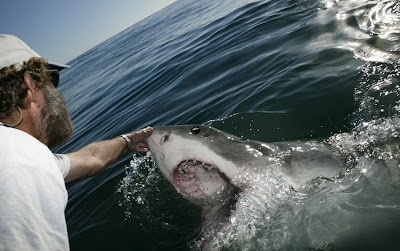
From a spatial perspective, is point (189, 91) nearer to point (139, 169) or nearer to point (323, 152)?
point (139, 169)

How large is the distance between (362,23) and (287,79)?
2935mm

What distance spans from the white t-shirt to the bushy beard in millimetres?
869

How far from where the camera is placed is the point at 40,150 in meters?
1.69

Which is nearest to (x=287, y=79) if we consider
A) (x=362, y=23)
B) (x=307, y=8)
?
(x=362, y=23)

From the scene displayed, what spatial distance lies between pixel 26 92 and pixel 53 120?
0.40 metres

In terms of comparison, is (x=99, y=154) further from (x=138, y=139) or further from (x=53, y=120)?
(x=53, y=120)

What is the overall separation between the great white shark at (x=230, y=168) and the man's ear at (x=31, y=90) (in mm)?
952

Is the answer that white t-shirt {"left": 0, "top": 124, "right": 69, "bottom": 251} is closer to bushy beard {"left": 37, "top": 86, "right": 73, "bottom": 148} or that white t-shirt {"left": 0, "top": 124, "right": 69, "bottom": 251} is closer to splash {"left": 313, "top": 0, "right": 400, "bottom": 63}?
bushy beard {"left": 37, "top": 86, "right": 73, "bottom": 148}

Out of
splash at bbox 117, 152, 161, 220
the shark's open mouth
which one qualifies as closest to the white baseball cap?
the shark's open mouth

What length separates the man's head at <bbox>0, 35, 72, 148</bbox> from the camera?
2164mm

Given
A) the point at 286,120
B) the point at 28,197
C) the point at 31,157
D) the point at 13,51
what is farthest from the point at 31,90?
the point at 286,120

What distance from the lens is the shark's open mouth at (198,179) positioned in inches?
107

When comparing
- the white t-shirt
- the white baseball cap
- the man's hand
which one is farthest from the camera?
the man's hand

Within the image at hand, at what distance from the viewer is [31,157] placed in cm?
160
